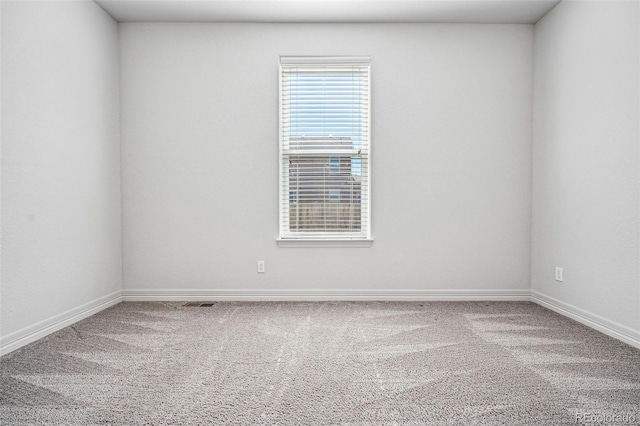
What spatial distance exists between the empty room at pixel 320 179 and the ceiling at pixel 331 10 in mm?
22

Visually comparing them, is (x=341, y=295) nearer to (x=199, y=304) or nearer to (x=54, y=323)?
(x=199, y=304)

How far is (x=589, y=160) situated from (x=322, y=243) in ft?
7.61

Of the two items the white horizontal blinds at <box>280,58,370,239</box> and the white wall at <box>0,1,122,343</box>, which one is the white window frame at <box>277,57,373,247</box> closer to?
the white horizontal blinds at <box>280,58,370,239</box>

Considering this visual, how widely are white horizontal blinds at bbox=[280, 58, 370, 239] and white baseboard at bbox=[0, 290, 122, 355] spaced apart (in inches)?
67.5

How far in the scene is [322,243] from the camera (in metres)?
3.76

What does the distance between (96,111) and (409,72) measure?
2.90 meters

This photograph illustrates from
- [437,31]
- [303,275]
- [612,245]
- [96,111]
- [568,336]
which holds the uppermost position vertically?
[437,31]

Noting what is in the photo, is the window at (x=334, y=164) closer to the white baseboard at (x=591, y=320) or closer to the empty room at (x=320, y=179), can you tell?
the empty room at (x=320, y=179)

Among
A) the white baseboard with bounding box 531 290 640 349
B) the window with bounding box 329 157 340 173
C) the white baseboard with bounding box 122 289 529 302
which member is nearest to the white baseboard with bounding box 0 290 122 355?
the white baseboard with bounding box 122 289 529 302

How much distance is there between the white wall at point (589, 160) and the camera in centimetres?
258

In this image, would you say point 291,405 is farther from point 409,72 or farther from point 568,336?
point 409,72

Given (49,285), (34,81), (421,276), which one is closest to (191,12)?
(34,81)

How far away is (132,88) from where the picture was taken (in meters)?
3.71

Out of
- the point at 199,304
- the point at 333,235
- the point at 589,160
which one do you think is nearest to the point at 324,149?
the point at 333,235
